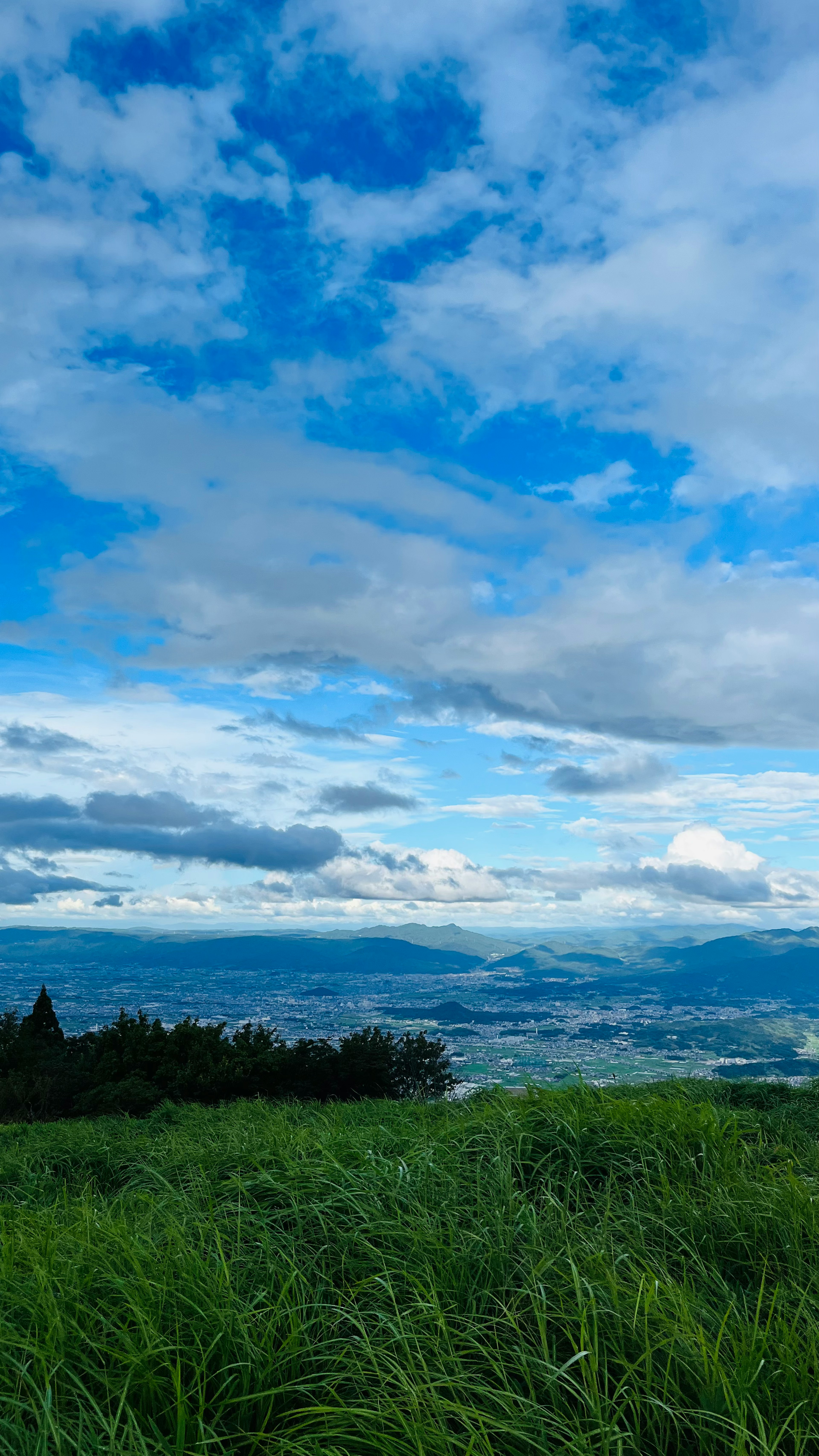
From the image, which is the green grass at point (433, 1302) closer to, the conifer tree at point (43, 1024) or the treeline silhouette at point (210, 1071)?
the treeline silhouette at point (210, 1071)

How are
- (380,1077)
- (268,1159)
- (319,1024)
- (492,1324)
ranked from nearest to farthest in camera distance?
(492,1324) → (268,1159) → (380,1077) → (319,1024)

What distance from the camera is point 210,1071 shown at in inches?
1042

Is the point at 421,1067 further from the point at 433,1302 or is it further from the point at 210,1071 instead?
the point at 433,1302

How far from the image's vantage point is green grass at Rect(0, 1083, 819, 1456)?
10.6 ft

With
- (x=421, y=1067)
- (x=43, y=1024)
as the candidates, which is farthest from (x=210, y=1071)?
(x=43, y=1024)

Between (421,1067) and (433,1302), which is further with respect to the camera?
(421,1067)

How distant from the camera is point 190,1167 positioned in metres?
6.91

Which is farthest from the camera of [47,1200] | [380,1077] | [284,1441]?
[380,1077]

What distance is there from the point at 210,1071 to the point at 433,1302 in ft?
83.0

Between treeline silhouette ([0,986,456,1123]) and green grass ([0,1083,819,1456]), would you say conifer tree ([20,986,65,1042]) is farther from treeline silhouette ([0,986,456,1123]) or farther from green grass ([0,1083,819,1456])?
green grass ([0,1083,819,1456])

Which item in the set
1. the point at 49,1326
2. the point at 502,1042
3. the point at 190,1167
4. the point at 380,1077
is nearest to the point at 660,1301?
the point at 49,1326

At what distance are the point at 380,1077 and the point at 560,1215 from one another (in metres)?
26.4

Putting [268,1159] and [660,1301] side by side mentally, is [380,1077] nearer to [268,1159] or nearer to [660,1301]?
[268,1159]

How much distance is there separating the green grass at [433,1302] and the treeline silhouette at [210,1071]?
2057 centimetres
